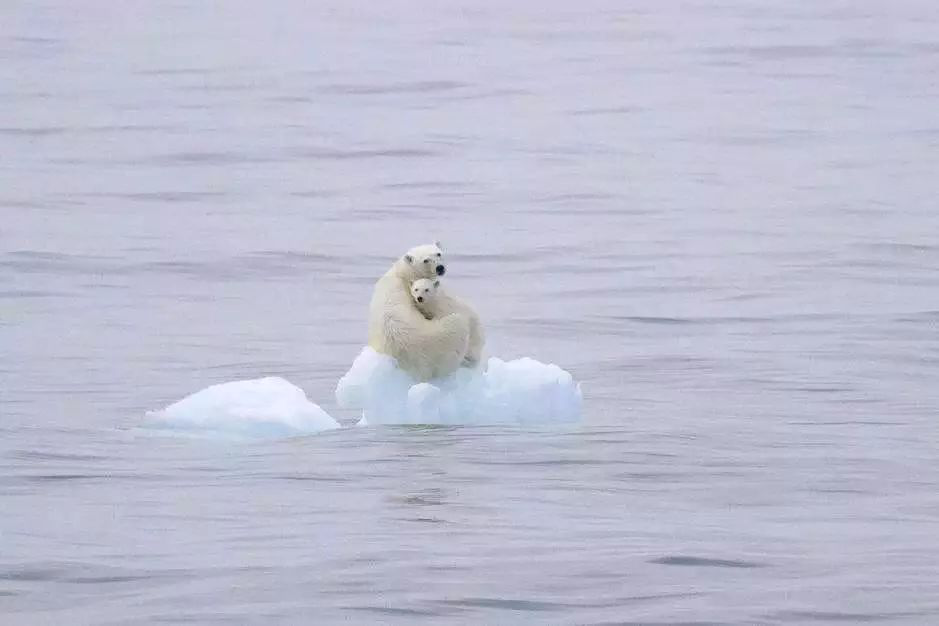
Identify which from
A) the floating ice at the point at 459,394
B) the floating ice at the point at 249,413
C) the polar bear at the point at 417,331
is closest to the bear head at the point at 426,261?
the polar bear at the point at 417,331

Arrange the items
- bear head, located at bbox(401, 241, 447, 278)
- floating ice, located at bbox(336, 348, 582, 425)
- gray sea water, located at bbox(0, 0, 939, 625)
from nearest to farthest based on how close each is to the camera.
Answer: gray sea water, located at bbox(0, 0, 939, 625) → floating ice, located at bbox(336, 348, 582, 425) → bear head, located at bbox(401, 241, 447, 278)

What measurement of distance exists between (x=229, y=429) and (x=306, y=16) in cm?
4103

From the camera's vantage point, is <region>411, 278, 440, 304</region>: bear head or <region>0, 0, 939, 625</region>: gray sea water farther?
<region>411, 278, 440, 304</region>: bear head

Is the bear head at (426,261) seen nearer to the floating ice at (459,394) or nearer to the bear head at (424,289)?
the bear head at (424,289)

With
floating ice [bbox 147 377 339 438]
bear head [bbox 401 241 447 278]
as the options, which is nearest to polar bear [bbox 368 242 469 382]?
bear head [bbox 401 241 447 278]

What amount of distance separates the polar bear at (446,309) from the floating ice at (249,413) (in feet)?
2.34

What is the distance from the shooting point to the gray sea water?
8781mm

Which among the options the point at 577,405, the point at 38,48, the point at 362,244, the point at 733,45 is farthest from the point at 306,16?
the point at 577,405

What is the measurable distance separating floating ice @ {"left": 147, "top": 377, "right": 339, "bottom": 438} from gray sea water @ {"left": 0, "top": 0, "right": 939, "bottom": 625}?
150 mm

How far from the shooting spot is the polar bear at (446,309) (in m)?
11.3

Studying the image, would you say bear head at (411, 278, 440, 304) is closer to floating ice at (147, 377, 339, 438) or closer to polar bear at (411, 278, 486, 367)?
polar bear at (411, 278, 486, 367)

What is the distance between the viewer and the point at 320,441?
1111 centimetres

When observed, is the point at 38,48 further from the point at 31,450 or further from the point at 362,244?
the point at 31,450

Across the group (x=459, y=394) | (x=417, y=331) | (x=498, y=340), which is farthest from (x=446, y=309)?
(x=498, y=340)
